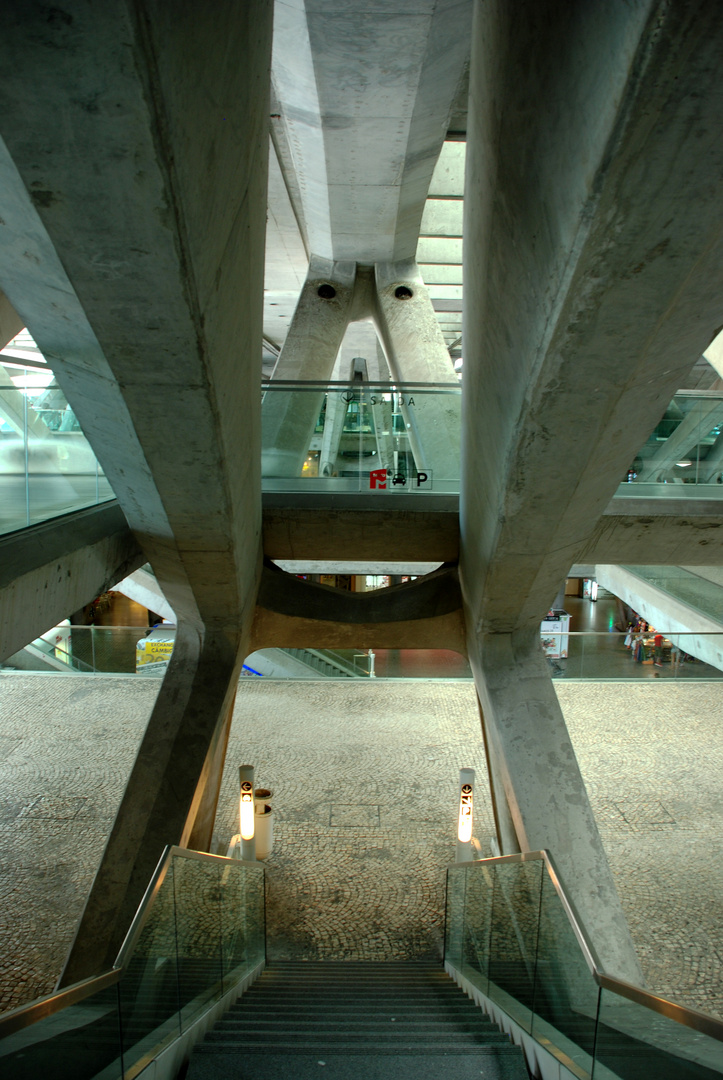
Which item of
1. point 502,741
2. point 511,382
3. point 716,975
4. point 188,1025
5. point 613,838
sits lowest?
point 716,975

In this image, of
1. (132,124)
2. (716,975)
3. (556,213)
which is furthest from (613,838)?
(132,124)

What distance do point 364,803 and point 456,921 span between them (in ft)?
9.37

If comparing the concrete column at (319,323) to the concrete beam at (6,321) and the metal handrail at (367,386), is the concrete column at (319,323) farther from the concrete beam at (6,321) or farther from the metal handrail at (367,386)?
the concrete beam at (6,321)

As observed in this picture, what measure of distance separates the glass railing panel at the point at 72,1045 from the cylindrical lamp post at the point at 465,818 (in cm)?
529

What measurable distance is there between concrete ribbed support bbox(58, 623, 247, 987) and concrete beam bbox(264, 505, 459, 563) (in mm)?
1237

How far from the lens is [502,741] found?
671 centimetres

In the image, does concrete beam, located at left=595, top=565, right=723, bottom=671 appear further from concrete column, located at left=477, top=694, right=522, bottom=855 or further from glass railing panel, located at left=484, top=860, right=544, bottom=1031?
glass railing panel, located at left=484, top=860, right=544, bottom=1031

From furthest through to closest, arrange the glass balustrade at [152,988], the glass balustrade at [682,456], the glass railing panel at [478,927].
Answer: the glass balustrade at [682,456]
the glass railing panel at [478,927]
the glass balustrade at [152,988]

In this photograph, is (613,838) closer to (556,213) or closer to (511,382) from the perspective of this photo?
(511,382)

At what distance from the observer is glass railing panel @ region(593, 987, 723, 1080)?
76.1 inches

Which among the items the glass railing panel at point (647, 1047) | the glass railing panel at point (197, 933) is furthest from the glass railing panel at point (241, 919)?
the glass railing panel at point (647, 1047)

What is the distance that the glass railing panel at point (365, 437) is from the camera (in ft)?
24.8

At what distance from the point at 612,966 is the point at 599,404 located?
14.6 ft

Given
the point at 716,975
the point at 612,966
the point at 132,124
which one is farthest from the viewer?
the point at 716,975
